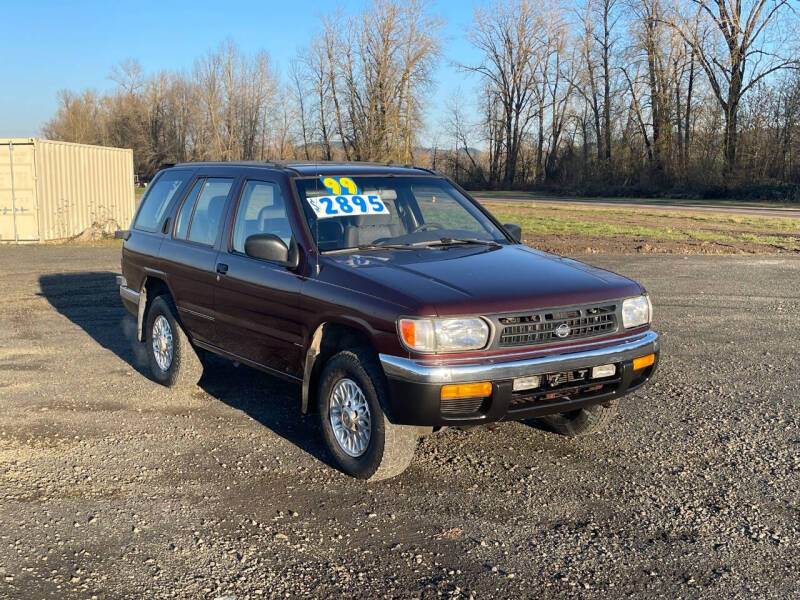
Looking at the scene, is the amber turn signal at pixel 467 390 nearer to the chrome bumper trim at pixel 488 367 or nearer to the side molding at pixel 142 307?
the chrome bumper trim at pixel 488 367

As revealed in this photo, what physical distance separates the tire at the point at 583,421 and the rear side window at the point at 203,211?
2.88 metres

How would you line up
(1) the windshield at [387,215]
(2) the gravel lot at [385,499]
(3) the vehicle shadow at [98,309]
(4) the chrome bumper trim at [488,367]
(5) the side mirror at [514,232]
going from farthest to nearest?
(3) the vehicle shadow at [98,309] < (5) the side mirror at [514,232] < (1) the windshield at [387,215] < (4) the chrome bumper trim at [488,367] < (2) the gravel lot at [385,499]

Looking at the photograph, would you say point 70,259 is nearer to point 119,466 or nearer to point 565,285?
point 119,466

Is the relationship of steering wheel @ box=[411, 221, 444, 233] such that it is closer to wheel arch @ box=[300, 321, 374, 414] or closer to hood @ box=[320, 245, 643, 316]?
hood @ box=[320, 245, 643, 316]

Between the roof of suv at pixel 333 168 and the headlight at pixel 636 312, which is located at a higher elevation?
the roof of suv at pixel 333 168

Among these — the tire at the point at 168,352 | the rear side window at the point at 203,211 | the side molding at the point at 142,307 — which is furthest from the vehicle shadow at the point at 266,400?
the rear side window at the point at 203,211

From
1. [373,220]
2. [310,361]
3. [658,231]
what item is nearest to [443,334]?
[310,361]

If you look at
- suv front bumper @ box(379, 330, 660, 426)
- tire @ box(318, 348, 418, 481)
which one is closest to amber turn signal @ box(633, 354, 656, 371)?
suv front bumper @ box(379, 330, 660, 426)

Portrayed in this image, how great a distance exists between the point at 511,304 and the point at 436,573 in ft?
4.85

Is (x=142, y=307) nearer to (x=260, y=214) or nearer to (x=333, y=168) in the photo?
(x=260, y=214)

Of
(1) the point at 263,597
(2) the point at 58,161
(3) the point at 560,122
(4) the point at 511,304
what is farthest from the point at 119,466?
(3) the point at 560,122

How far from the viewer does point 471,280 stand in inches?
179

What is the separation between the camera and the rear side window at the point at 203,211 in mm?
6078

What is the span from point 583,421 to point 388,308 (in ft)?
6.07
